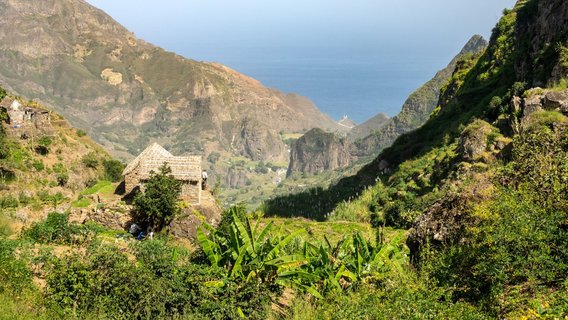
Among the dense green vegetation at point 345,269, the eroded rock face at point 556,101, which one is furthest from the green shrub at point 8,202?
the eroded rock face at point 556,101

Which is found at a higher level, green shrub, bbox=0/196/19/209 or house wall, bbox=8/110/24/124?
house wall, bbox=8/110/24/124

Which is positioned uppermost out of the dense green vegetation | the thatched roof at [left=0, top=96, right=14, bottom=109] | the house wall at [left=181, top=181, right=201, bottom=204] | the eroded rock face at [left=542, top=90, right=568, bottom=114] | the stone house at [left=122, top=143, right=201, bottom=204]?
the thatched roof at [left=0, top=96, right=14, bottom=109]

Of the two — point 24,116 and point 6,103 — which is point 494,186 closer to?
point 24,116

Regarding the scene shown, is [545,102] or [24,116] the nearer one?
[545,102]

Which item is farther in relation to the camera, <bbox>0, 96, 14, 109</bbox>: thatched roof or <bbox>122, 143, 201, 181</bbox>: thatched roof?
<bbox>0, 96, 14, 109</bbox>: thatched roof

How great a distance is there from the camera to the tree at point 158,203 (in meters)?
25.1

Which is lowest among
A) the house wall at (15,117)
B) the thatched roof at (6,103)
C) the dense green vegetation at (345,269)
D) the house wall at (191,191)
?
the dense green vegetation at (345,269)

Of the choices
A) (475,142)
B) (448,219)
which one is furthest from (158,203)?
(475,142)

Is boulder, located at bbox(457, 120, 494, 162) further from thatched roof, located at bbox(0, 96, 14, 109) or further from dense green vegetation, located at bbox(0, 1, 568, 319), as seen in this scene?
thatched roof, located at bbox(0, 96, 14, 109)

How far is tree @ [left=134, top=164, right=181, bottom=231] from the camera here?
25141mm

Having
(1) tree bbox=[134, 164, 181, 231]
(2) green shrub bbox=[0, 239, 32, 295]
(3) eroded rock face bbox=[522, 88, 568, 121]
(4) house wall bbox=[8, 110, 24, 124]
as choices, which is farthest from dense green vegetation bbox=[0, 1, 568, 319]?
(4) house wall bbox=[8, 110, 24, 124]

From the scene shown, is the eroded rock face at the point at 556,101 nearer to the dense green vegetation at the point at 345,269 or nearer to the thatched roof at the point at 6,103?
the dense green vegetation at the point at 345,269

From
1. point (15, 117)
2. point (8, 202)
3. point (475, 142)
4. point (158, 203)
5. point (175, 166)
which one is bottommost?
point (8, 202)

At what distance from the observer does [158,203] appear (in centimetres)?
2512
